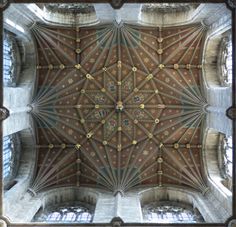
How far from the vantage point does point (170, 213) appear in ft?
68.1

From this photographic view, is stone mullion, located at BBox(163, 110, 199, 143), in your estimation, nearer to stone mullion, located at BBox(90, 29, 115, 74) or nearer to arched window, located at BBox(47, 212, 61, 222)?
stone mullion, located at BBox(90, 29, 115, 74)

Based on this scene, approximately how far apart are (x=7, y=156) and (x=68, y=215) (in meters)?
4.55

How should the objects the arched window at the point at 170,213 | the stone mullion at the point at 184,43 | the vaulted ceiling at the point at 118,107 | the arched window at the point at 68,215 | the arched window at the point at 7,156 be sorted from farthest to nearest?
the vaulted ceiling at the point at 118,107 → the stone mullion at the point at 184,43 → the arched window at the point at 7,156 → the arched window at the point at 68,215 → the arched window at the point at 170,213

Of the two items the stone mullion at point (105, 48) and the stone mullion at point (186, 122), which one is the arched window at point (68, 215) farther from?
the stone mullion at point (105, 48)

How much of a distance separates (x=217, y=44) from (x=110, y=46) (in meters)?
6.17

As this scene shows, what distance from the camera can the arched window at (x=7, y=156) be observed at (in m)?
20.4

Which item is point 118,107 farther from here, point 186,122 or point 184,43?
point 184,43

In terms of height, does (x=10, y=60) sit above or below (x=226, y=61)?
below

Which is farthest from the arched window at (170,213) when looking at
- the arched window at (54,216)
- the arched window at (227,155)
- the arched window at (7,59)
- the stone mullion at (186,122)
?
the arched window at (7,59)

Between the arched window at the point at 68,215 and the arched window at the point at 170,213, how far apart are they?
123 inches

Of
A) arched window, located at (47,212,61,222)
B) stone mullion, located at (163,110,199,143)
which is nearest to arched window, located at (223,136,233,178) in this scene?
stone mullion, located at (163,110,199,143)

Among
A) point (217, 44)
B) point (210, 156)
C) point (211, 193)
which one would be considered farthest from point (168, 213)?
point (217, 44)

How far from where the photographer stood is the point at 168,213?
68.1 ft

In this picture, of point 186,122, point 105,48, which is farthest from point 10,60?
point 186,122
